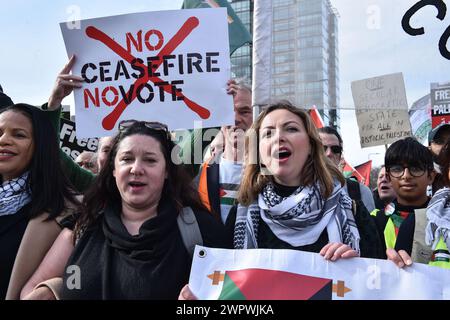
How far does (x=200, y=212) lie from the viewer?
2.40m

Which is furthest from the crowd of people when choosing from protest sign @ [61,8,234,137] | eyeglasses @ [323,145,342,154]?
eyeglasses @ [323,145,342,154]

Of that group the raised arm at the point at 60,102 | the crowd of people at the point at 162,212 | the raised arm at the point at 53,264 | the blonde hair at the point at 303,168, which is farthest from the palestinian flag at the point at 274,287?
the raised arm at the point at 60,102

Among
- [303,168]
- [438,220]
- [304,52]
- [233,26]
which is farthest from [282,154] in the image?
[233,26]

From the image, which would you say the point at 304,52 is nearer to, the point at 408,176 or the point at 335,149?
the point at 408,176

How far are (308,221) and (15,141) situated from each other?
163cm

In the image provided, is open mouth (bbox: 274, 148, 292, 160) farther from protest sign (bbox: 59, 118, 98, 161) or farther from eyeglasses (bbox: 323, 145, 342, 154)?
protest sign (bbox: 59, 118, 98, 161)

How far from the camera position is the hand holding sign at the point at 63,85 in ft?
9.36

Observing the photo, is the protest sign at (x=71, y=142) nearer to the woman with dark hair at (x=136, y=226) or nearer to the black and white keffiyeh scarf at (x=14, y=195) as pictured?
the black and white keffiyeh scarf at (x=14, y=195)

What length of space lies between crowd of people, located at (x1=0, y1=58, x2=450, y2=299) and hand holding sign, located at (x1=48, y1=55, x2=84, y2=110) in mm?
18

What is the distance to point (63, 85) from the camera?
291cm

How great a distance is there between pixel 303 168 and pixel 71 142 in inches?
122

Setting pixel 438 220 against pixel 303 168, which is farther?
pixel 303 168

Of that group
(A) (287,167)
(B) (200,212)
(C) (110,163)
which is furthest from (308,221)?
(C) (110,163)

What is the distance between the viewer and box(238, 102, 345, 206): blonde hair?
7.82 ft
